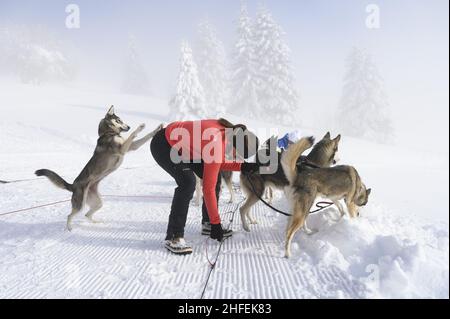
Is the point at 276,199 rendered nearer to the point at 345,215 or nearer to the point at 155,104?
the point at 345,215

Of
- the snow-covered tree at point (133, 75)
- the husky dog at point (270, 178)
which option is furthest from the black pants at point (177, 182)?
the snow-covered tree at point (133, 75)

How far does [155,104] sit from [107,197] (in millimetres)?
28662

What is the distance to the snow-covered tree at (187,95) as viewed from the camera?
25.4m

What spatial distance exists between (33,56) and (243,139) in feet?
169

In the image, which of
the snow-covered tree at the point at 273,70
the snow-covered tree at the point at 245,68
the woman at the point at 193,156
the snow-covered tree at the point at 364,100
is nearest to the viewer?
the woman at the point at 193,156

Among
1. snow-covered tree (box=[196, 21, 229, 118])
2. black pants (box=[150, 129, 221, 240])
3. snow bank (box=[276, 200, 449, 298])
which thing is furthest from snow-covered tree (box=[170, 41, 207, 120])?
snow bank (box=[276, 200, 449, 298])

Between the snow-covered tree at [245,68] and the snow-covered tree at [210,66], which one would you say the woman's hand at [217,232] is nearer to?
the snow-covered tree at [245,68]

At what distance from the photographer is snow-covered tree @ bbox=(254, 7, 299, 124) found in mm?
29156

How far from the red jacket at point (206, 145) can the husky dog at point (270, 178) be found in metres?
1.02

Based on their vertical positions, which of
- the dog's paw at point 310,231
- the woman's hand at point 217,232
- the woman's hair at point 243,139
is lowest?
the dog's paw at point 310,231

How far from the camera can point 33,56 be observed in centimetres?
4534

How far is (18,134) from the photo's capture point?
47.4ft

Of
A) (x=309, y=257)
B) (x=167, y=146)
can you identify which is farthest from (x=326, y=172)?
(x=167, y=146)

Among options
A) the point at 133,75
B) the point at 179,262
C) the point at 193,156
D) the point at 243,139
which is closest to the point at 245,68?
the point at 133,75
